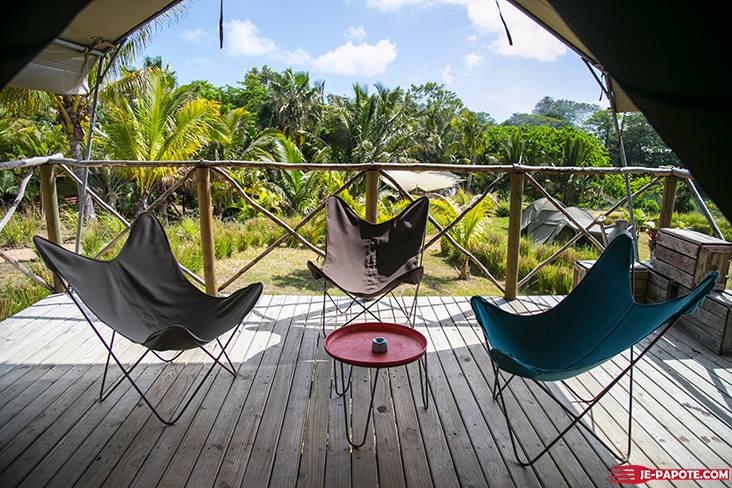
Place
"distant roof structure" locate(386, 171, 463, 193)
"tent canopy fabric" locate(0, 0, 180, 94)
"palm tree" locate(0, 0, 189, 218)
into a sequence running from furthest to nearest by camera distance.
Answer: "distant roof structure" locate(386, 171, 463, 193) → "palm tree" locate(0, 0, 189, 218) → "tent canopy fabric" locate(0, 0, 180, 94)

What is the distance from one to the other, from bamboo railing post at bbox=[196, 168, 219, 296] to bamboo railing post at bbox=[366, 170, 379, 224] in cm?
121

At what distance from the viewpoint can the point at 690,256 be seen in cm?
306

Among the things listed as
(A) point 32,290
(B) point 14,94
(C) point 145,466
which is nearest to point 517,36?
(C) point 145,466

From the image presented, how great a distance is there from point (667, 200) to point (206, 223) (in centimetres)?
365

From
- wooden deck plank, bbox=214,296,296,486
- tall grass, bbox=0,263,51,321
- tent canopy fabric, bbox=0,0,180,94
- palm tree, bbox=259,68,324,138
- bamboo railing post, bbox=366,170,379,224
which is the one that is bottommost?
tall grass, bbox=0,263,51,321

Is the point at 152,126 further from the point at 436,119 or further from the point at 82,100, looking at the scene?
the point at 436,119

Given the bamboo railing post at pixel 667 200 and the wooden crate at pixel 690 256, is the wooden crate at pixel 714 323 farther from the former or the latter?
the bamboo railing post at pixel 667 200

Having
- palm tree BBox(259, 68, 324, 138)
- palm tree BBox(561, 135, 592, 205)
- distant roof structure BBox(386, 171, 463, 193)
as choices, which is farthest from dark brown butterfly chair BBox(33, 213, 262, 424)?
palm tree BBox(561, 135, 592, 205)

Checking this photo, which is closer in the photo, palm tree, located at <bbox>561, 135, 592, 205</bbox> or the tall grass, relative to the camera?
the tall grass

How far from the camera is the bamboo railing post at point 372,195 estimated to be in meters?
3.53

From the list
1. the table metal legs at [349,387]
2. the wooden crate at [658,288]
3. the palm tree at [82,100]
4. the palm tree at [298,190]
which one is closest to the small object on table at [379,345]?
the table metal legs at [349,387]

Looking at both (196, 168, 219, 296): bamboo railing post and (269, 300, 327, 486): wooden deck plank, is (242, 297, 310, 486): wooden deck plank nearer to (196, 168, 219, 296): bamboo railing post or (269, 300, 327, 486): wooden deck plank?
(269, 300, 327, 486): wooden deck plank

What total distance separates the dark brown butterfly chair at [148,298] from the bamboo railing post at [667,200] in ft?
10.5

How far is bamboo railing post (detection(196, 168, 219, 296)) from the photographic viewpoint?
350cm
